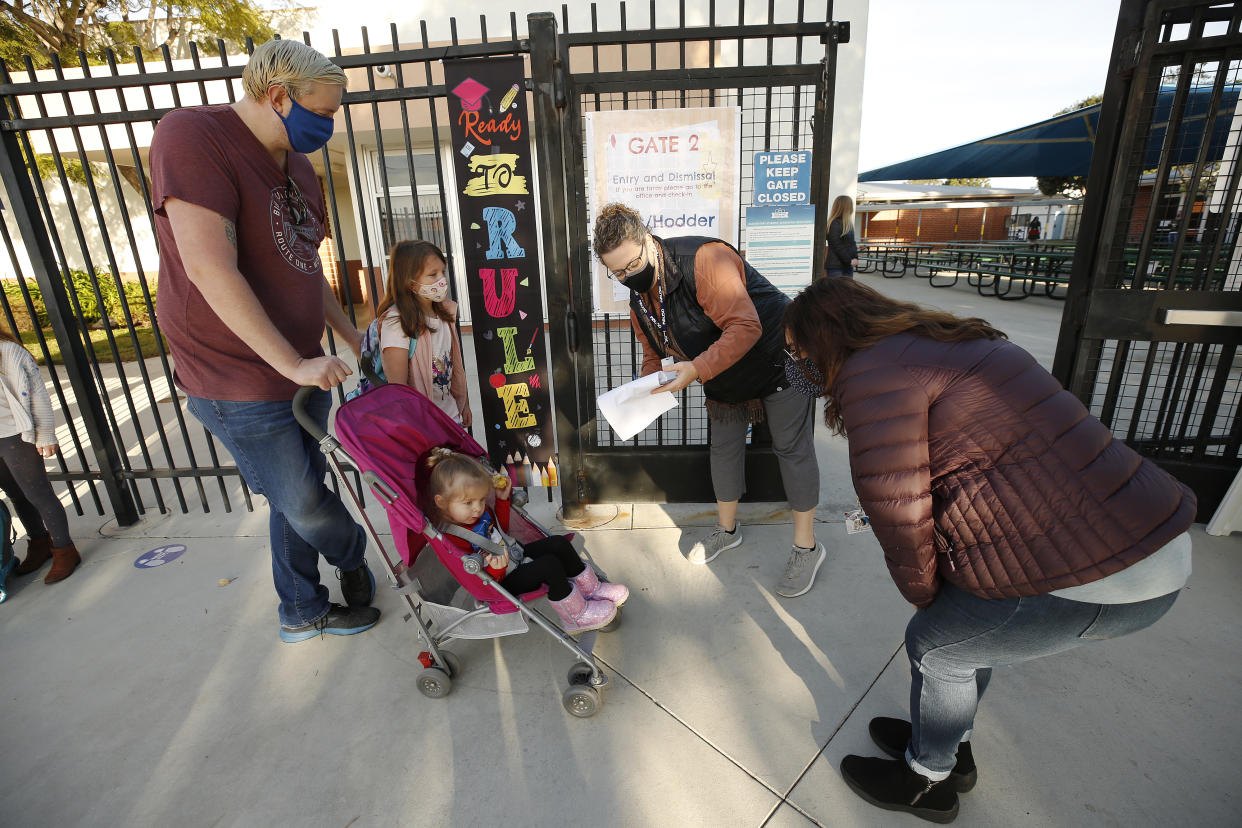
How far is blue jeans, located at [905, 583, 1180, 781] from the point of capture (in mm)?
1516

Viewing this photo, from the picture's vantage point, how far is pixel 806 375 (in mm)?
1988

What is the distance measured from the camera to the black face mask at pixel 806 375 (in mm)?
1867

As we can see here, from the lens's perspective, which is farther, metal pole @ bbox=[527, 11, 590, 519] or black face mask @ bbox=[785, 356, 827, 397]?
metal pole @ bbox=[527, 11, 590, 519]

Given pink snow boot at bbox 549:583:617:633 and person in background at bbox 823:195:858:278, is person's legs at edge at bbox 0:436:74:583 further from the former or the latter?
person in background at bbox 823:195:858:278

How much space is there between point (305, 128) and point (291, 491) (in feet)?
4.53

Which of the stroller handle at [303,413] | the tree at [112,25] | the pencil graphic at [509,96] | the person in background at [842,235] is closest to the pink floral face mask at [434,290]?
the stroller handle at [303,413]

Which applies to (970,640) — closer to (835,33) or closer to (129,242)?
(835,33)

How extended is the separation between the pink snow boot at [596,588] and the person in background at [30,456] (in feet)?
8.95

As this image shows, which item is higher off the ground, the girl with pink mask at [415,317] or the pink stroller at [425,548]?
the girl with pink mask at [415,317]

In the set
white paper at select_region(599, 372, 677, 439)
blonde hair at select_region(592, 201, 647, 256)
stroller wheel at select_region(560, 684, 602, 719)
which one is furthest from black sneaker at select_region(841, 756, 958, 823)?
blonde hair at select_region(592, 201, 647, 256)

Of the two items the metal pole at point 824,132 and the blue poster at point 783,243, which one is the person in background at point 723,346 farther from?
the metal pole at point 824,132

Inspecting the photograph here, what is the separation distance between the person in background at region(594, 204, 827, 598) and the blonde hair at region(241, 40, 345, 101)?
1129mm

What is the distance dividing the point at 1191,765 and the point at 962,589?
121 cm

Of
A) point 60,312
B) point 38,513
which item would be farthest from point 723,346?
point 38,513
